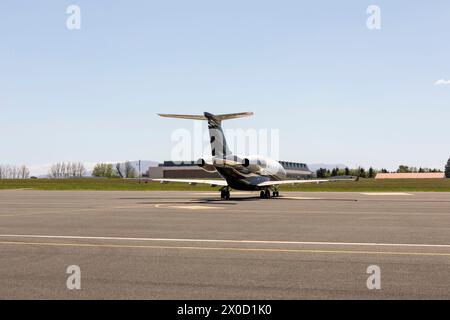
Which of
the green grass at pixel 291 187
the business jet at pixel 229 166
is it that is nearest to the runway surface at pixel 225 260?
the business jet at pixel 229 166

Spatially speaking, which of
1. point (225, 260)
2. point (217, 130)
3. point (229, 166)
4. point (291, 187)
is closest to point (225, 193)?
point (229, 166)

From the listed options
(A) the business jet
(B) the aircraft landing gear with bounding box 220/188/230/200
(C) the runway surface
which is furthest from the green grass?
(C) the runway surface

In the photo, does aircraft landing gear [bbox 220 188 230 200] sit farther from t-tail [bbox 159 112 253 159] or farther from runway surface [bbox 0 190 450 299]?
runway surface [bbox 0 190 450 299]

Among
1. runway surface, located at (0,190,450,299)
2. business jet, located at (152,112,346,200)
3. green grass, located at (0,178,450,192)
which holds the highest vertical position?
business jet, located at (152,112,346,200)

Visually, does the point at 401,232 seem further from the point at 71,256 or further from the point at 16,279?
the point at 16,279

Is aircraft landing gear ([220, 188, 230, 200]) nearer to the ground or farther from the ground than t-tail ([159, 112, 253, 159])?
nearer to the ground

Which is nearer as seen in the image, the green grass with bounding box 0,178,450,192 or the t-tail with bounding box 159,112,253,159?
the t-tail with bounding box 159,112,253,159

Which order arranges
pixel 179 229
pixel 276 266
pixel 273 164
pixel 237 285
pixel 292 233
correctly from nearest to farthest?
pixel 237 285
pixel 276 266
pixel 292 233
pixel 179 229
pixel 273 164

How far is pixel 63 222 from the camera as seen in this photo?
2131 centimetres

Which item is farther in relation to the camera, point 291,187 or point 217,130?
point 291,187

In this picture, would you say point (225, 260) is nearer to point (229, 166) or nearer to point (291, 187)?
point (229, 166)

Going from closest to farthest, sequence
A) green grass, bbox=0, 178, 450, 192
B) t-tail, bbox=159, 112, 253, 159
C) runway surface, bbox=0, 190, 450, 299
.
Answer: runway surface, bbox=0, 190, 450, 299, t-tail, bbox=159, 112, 253, 159, green grass, bbox=0, 178, 450, 192

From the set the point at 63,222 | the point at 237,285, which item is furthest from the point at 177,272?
the point at 63,222
